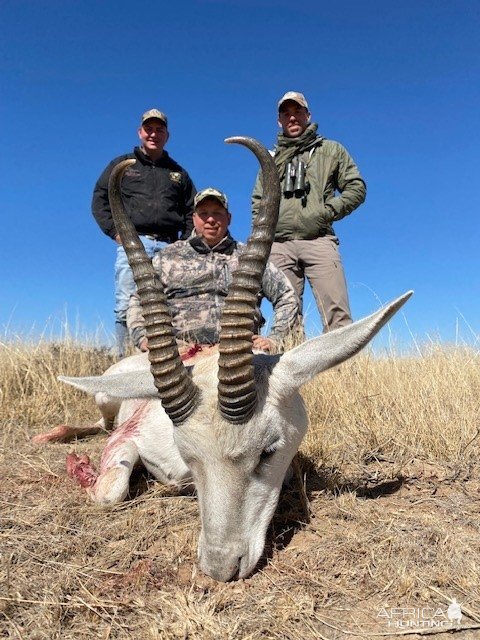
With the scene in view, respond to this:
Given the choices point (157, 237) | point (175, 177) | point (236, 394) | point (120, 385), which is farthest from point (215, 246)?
point (236, 394)

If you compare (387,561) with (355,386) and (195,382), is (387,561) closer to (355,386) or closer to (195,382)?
(195,382)

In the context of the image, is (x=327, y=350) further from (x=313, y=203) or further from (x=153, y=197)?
(x=153, y=197)

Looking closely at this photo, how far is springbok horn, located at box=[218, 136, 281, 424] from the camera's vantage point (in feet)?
9.74

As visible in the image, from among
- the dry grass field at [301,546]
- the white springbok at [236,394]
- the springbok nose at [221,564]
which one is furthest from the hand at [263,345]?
the springbok nose at [221,564]

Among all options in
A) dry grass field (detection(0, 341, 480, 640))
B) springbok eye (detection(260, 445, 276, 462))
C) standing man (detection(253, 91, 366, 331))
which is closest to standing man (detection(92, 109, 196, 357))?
standing man (detection(253, 91, 366, 331))

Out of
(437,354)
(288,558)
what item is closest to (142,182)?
(437,354)

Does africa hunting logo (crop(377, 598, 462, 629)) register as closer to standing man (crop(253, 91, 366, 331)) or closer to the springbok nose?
the springbok nose

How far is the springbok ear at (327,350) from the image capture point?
9.65ft

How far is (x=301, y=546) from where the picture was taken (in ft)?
10.6

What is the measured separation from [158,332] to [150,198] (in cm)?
568

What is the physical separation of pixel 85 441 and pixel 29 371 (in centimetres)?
240

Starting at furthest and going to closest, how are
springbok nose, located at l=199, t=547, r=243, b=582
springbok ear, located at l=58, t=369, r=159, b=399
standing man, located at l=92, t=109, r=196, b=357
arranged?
standing man, located at l=92, t=109, r=196, b=357, springbok ear, located at l=58, t=369, r=159, b=399, springbok nose, located at l=199, t=547, r=243, b=582

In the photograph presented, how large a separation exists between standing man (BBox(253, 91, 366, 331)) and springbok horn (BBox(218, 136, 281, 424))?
15.3 ft

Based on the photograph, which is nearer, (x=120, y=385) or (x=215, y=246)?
(x=120, y=385)
